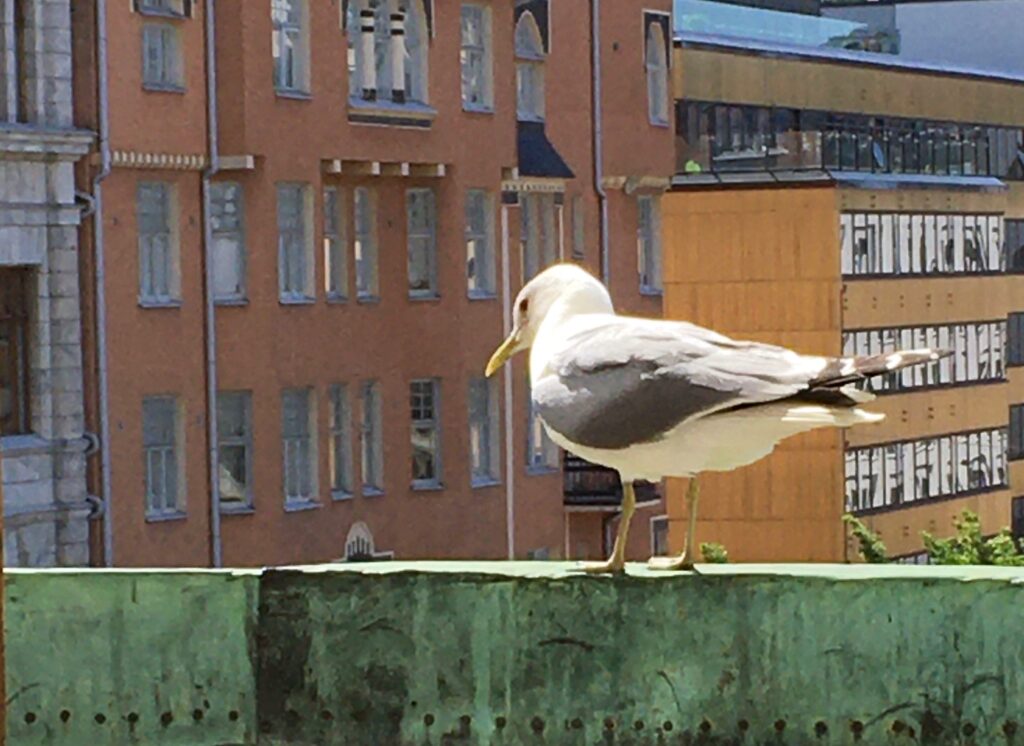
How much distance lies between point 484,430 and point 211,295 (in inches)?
384

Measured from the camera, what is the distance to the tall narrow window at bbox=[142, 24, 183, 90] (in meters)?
50.0

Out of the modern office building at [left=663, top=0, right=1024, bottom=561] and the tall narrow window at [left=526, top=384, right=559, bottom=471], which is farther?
the modern office building at [left=663, top=0, right=1024, bottom=561]

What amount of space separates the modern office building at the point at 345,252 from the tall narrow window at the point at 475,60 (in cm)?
4

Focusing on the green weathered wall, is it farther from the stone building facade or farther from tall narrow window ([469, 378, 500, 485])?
tall narrow window ([469, 378, 500, 485])

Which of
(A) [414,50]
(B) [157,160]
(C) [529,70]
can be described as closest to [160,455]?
(B) [157,160]

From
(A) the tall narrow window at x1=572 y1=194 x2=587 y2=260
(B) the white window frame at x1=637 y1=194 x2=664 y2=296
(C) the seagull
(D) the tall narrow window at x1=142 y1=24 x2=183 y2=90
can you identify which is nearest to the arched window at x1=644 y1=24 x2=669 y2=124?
(B) the white window frame at x1=637 y1=194 x2=664 y2=296

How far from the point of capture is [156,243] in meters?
51.0

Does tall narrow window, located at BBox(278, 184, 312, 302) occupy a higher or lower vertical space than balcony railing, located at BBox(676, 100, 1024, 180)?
lower

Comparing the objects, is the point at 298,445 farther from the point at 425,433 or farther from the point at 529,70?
the point at 529,70

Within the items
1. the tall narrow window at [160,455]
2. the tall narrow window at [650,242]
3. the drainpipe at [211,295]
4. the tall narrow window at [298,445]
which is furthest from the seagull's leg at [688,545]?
the tall narrow window at [650,242]

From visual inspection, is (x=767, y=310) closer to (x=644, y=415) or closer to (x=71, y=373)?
(x=71, y=373)

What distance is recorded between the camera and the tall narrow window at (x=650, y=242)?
67438 mm

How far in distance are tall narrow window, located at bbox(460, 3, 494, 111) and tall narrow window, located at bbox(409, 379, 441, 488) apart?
433 centimetres

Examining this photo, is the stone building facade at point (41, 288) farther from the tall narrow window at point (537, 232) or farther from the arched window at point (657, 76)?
the arched window at point (657, 76)
